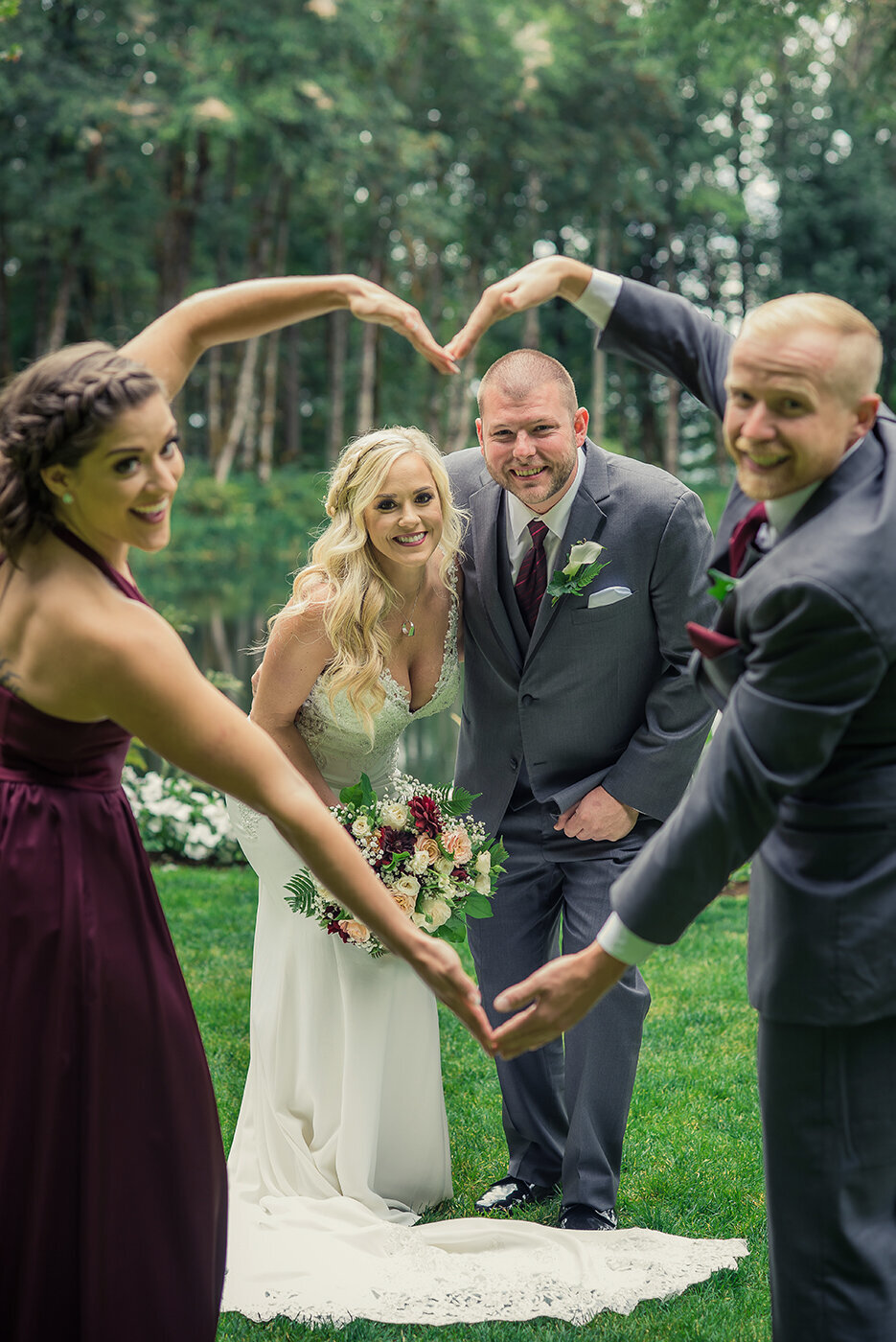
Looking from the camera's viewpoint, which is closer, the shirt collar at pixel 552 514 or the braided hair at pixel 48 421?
the braided hair at pixel 48 421

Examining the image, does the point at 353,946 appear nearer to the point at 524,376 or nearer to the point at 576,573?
the point at 576,573

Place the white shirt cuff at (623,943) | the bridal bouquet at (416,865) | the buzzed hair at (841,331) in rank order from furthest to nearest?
the bridal bouquet at (416,865) → the white shirt cuff at (623,943) → the buzzed hair at (841,331)

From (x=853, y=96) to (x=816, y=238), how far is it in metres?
22.9

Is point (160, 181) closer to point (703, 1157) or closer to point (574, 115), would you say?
point (574, 115)

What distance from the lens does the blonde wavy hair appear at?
14.6ft

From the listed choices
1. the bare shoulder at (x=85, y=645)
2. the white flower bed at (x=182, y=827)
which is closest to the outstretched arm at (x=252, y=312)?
the bare shoulder at (x=85, y=645)

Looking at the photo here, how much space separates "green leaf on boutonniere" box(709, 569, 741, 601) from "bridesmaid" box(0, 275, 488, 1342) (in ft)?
3.18

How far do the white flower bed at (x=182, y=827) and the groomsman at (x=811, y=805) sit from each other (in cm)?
632

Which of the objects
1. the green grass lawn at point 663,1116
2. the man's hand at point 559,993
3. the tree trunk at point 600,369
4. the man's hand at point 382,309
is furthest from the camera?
the tree trunk at point 600,369

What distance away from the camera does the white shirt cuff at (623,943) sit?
2.94m

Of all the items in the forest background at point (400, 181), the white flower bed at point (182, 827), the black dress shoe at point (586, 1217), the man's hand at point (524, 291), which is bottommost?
the black dress shoe at point (586, 1217)

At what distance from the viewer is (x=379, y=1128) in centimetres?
456

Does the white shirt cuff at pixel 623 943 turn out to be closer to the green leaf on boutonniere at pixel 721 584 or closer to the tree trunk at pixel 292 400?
the green leaf on boutonniere at pixel 721 584

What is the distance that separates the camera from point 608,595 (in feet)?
14.8
